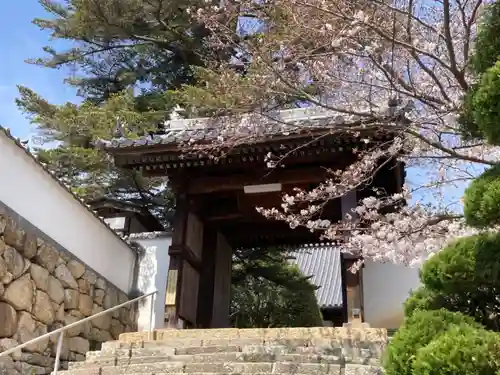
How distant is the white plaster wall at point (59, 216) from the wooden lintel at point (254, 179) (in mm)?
1528

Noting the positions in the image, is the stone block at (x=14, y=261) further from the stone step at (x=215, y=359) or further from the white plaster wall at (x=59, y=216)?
the stone step at (x=215, y=359)

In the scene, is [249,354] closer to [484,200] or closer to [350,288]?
[350,288]

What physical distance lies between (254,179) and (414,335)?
519 cm

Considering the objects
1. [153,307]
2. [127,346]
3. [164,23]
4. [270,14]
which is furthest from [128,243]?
[164,23]

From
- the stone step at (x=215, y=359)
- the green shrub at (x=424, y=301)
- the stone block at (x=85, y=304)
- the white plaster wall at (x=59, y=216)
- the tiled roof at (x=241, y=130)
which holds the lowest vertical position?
the stone step at (x=215, y=359)

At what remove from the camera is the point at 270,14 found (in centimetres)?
659

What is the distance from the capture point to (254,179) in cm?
824

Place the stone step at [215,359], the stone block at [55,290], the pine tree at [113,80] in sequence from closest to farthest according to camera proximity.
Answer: the stone step at [215,359] → the stone block at [55,290] → the pine tree at [113,80]

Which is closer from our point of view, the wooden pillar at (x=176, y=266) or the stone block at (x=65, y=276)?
the stone block at (x=65, y=276)

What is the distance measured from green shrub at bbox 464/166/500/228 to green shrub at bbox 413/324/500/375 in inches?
26.2

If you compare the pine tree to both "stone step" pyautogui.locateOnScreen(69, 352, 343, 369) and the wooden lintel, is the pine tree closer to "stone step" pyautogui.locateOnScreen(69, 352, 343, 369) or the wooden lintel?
the wooden lintel

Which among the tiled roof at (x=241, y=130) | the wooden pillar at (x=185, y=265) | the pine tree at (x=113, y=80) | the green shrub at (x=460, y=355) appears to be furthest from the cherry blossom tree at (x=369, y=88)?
the pine tree at (x=113, y=80)

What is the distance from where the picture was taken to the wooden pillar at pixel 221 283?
30.0ft

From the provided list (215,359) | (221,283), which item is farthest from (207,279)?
(215,359)
